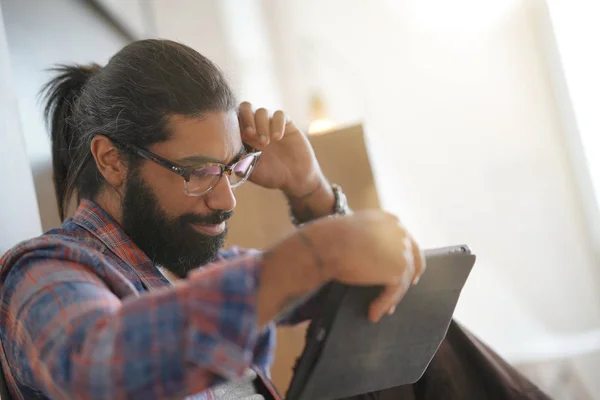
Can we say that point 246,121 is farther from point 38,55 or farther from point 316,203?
point 38,55

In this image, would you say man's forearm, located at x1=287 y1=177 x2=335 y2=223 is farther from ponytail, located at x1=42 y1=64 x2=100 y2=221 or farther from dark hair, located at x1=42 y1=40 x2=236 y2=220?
ponytail, located at x1=42 y1=64 x2=100 y2=221

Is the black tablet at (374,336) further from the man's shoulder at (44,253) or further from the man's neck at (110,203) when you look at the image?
the man's neck at (110,203)

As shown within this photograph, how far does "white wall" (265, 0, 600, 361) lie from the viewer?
211 cm

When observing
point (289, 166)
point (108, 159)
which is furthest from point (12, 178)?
point (289, 166)

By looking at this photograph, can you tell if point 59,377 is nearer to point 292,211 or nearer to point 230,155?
point 230,155

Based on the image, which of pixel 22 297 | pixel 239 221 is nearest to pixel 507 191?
pixel 239 221

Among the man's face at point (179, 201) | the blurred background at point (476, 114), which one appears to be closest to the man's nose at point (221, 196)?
the man's face at point (179, 201)

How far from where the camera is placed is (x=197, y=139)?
87 cm

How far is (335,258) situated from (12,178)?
60 centimetres

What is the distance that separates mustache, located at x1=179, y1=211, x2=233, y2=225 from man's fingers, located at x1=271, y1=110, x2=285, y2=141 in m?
0.24

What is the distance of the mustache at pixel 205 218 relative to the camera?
89 cm

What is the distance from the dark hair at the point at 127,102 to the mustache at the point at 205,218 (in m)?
0.12

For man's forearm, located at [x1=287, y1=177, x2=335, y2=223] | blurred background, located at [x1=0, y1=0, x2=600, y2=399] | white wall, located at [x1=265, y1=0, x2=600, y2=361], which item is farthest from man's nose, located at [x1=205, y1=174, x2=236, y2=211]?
white wall, located at [x1=265, y1=0, x2=600, y2=361]

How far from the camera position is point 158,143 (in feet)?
2.86
